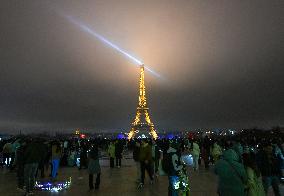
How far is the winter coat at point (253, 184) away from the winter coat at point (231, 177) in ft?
0.98

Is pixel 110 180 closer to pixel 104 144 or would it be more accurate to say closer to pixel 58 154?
pixel 58 154

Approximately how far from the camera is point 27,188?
35.7 ft

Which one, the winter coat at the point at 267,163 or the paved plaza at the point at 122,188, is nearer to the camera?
the winter coat at the point at 267,163

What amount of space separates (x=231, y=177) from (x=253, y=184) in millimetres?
653

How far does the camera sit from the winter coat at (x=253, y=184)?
Result: 6.05 metres

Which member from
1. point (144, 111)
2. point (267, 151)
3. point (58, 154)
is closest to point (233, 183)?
point (267, 151)

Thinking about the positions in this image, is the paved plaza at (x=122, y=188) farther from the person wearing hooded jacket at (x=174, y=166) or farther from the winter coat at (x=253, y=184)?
the winter coat at (x=253, y=184)

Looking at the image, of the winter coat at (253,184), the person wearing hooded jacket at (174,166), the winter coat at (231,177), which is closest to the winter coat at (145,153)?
the person wearing hooded jacket at (174,166)

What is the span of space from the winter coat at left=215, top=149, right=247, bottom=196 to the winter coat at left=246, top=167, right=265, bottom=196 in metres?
0.30

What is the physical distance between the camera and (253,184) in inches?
240

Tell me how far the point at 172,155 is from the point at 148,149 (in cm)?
496

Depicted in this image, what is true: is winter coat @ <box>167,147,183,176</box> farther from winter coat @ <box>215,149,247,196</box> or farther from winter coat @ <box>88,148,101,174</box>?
winter coat @ <box>88,148,101,174</box>

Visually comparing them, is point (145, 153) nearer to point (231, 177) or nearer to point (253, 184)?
point (253, 184)

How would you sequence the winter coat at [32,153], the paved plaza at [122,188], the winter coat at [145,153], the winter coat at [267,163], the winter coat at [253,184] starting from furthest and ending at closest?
the winter coat at [145,153]
the paved plaza at [122,188]
the winter coat at [32,153]
the winter coat at [267,163]
the winter coat at [253,184]
